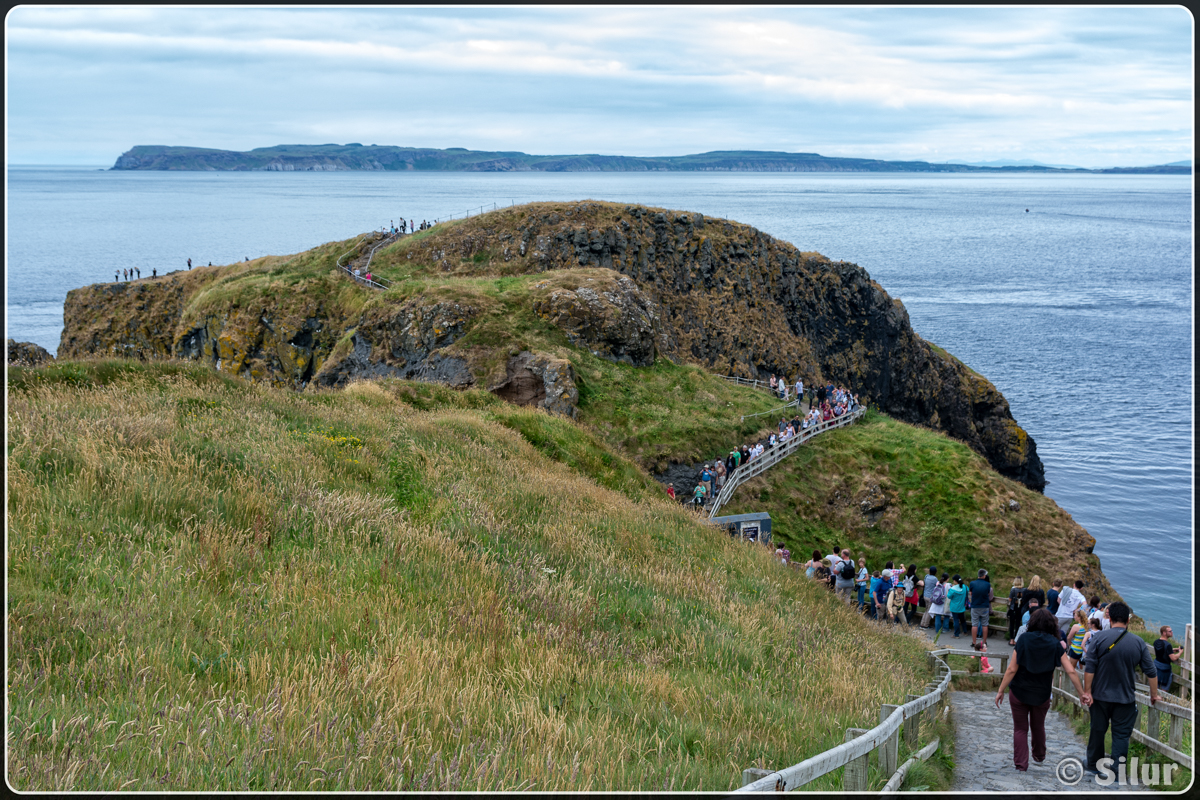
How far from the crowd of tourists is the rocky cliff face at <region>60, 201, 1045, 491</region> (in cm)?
705

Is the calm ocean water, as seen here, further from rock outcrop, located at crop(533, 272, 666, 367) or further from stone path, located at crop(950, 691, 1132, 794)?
stone path, located at crop(950, 691, 1132, 794)

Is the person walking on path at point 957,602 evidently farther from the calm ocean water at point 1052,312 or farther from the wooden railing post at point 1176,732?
the calm ocean water at point 1052,312

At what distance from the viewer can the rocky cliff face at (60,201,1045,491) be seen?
125 ft

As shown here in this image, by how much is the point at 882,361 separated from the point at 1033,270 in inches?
3352

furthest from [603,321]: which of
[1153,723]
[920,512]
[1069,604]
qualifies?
[1153,723]

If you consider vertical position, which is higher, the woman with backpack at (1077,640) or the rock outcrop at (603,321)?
the rock outcrop at (603,321)

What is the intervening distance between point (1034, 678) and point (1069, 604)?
7803 millimetres

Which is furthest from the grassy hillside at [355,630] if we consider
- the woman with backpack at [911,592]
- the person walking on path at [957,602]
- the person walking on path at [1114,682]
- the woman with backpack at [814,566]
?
the woman with backpack at [911,592]

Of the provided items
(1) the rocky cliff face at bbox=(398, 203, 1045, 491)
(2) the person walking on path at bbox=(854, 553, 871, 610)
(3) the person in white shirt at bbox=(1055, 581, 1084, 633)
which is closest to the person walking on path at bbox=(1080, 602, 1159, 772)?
(3) the person in white shirt at bbox=(1055, 581, 1084, 633)

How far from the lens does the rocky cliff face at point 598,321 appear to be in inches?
1500

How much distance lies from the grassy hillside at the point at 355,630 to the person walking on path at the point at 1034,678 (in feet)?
3.92

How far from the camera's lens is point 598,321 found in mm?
39031

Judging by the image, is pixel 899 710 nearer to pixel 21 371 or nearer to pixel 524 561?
pixel 524 561

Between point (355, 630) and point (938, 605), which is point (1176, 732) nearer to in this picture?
point (355, 630)
